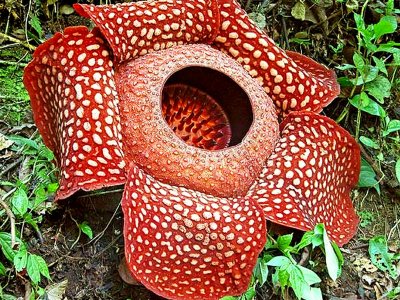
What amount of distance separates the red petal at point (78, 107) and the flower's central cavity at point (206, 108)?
34 cm

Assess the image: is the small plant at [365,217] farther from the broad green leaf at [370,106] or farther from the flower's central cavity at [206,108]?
the flower's central cavity at [206,108]

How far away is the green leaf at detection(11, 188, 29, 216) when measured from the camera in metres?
2.70

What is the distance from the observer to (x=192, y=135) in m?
3.01

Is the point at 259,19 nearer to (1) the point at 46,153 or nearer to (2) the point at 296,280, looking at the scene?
(1) the point at 46,153

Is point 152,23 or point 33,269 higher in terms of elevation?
point 152,23

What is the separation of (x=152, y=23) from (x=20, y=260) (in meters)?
1.05

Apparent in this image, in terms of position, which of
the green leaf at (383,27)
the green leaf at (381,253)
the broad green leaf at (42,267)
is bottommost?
the green leaf at (381,253)

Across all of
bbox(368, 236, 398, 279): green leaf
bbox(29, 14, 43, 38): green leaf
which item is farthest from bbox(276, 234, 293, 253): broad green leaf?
bbox(29, 14, 43, 38): green leaf

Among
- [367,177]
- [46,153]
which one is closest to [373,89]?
[367,177]

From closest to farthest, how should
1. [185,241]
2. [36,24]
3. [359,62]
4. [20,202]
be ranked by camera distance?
1. [185,241]
2. [20,202]
3. [359,62]
4. [36,24]

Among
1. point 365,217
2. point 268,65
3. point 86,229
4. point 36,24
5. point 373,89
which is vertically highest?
point 268,65

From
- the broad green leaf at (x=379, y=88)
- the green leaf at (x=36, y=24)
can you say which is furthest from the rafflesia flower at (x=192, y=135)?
the green leaf at (x=36, y=24)

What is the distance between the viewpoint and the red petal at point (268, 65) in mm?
3104

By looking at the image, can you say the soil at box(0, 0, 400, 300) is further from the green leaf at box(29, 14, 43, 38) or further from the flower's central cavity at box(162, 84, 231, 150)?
the flower's central cavity at box(162, 84, 231, 150)
